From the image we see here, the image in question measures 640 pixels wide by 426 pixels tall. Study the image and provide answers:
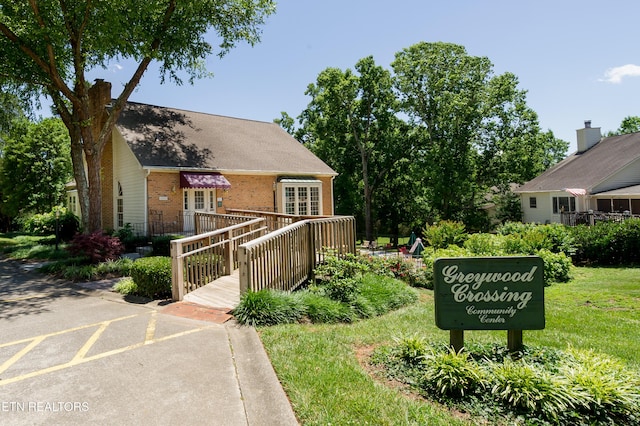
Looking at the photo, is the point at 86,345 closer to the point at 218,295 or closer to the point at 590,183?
the point at 218,295

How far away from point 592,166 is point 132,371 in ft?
101

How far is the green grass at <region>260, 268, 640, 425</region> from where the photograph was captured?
3.62m

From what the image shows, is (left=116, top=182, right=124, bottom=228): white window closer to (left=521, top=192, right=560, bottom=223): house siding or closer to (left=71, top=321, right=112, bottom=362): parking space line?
(left=71, top=321, right=112, bottom=362): parking space line

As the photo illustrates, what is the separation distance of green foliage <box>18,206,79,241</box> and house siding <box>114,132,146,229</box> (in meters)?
2.36

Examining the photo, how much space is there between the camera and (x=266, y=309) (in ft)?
21.1

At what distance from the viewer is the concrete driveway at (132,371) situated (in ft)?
12.2

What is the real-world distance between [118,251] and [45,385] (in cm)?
960

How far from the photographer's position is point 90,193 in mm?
15672

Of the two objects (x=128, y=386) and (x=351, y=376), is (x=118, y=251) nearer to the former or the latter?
(x=128, y=386)

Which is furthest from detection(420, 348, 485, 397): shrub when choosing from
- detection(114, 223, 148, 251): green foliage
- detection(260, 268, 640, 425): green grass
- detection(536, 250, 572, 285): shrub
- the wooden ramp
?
detection(114, 223, 148, 251): green foliage

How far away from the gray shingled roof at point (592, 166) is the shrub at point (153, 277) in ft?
83.4

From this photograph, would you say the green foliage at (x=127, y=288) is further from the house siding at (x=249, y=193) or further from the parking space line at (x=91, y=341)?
the house siding at (x=249, y=193)

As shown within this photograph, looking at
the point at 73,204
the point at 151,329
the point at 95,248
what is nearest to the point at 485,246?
the point at 151,329

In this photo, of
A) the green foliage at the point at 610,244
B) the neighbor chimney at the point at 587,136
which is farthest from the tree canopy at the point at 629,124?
the green foliage at the point at 610,244
